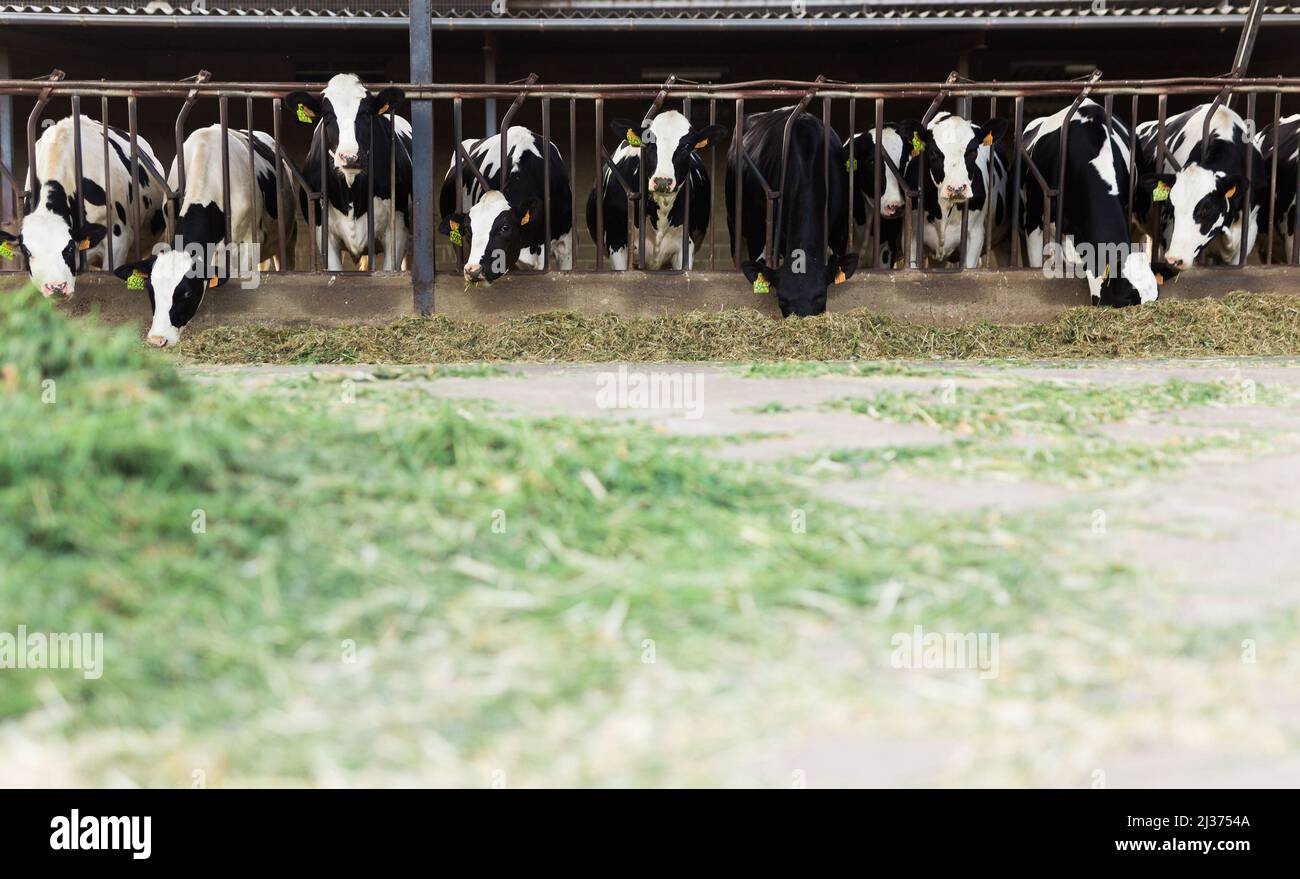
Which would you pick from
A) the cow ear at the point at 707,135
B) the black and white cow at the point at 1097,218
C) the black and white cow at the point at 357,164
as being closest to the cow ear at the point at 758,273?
the cow ear at the point at 707,135

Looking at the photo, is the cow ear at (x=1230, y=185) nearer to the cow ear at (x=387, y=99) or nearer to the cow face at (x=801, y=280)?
the cow face at (x=801, y=280)

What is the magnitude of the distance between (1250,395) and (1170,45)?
9.21 meters

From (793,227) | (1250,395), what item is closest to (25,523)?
(1250,395)

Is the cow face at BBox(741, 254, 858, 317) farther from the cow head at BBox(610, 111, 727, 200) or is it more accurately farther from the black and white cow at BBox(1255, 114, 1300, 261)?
the black and white cow at BBox(1255, 114, 1300, 261)

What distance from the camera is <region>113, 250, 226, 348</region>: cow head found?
758 centimetres

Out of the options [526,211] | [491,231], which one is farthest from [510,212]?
[491,231]

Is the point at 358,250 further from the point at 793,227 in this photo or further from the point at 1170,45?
Result: the point at 1170,45

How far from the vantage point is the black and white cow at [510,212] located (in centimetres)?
802

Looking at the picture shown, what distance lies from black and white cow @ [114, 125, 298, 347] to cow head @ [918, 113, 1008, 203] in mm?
3945

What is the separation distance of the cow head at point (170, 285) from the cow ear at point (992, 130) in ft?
15.2

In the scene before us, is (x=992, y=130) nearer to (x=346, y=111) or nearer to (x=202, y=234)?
(x=346, y=111)

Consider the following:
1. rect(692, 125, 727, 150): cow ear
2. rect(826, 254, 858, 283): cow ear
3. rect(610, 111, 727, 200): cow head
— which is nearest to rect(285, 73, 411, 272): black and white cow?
rect(610, 111, 727, 200): cow head
